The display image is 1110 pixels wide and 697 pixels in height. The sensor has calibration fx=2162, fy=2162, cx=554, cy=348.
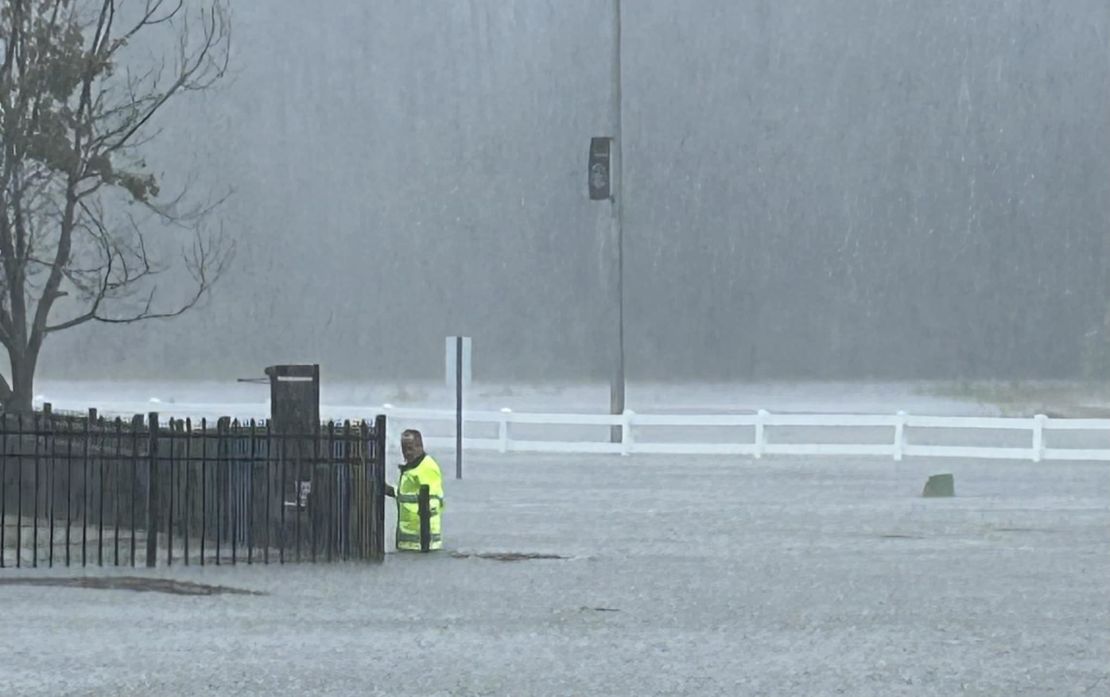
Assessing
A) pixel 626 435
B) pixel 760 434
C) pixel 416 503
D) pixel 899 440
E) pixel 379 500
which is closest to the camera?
pixel 379 500

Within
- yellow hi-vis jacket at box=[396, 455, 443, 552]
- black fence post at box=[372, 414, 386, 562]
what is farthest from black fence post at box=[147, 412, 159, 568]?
yellow hi-vis jacket at box=[396, 455, 443, 552]

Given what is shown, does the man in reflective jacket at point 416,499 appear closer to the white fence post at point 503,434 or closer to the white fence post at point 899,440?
the white fence post at point 899,440

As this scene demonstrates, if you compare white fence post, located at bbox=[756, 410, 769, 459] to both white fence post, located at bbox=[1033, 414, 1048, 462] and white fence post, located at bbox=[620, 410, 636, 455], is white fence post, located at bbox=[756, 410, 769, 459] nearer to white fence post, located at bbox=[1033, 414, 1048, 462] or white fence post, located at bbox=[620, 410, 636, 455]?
white fence post, located at bbox=[620, 410, 636, 455]

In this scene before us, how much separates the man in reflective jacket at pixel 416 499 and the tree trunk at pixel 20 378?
12.4 m

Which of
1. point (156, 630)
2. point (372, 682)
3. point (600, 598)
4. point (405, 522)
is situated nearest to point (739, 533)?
point (405, 522)

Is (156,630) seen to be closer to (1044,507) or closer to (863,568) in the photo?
(863,568)

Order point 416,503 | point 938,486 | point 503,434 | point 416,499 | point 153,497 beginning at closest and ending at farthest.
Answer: point 153,497
point 416,499
point 416,503
point 938,486
point 503,434

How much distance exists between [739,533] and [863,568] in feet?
12.9

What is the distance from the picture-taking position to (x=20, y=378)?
3053cm

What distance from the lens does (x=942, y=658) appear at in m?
12.3

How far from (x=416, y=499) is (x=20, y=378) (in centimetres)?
1313

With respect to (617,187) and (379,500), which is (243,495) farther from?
(617,187)

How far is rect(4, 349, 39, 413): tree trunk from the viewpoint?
3036cm

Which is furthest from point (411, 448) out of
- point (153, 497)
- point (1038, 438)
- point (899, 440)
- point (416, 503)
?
point (899, 440)
